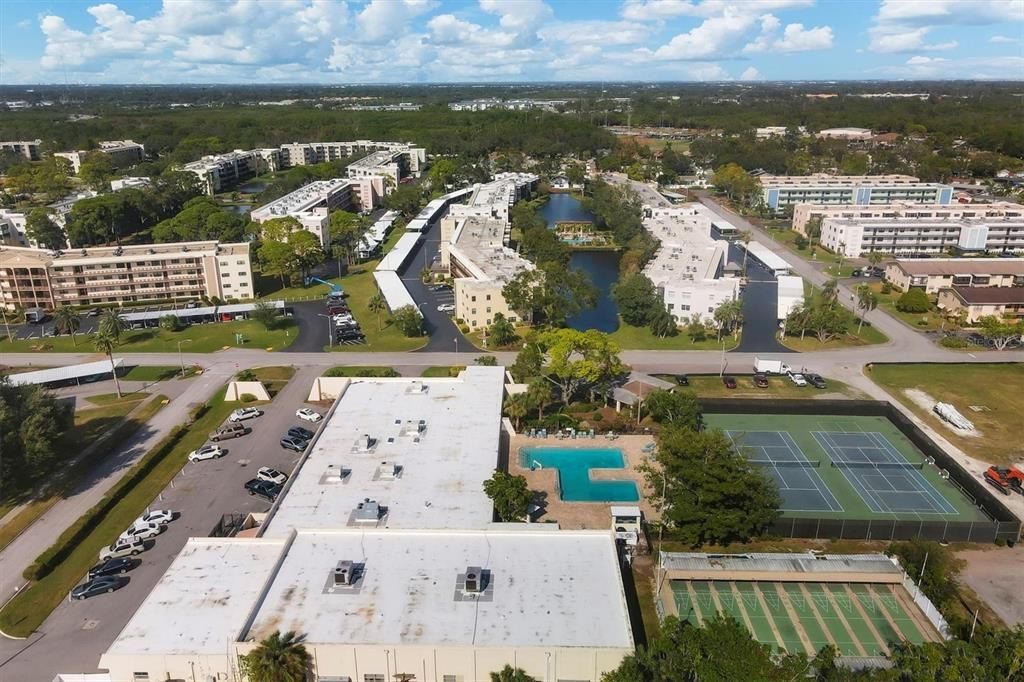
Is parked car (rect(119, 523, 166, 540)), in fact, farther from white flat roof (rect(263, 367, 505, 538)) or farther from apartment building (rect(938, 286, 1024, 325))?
apartment building (rect(938, 286, 1024, 325))

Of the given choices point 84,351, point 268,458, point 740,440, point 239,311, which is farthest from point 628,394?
point 84,351

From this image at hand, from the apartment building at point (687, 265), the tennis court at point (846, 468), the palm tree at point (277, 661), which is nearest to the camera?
the palm tree at point (277, 661)

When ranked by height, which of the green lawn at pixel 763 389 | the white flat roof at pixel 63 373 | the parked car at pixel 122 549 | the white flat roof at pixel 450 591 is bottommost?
the parked car at pixel 122 549

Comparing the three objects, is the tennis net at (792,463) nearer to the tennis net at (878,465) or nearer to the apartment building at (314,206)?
the tennis net at (878,465)

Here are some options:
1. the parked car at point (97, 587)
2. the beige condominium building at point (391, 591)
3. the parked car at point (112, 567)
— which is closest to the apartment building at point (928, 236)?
the beige condominium building at point (391, 591)

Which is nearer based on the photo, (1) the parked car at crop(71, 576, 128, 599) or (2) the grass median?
(2) the grass median

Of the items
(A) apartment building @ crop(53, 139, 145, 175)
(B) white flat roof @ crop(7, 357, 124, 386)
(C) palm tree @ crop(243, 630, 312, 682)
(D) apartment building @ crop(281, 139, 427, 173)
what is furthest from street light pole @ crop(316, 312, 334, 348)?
(A) apartment building @ crop(53, 139, 145, 175)

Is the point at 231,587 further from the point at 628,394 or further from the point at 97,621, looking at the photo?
the point at 628,394
